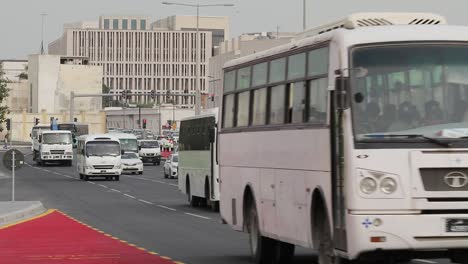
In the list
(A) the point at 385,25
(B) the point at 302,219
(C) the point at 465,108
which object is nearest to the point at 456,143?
(C) the point at 465,108

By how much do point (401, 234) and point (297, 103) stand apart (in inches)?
141

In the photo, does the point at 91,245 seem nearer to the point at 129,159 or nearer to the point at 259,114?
the point at 259,114

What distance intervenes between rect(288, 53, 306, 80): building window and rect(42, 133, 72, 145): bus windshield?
77.7m

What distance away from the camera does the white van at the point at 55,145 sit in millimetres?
94188

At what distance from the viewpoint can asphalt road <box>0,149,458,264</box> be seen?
2258 cm

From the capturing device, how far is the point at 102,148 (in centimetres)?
6888

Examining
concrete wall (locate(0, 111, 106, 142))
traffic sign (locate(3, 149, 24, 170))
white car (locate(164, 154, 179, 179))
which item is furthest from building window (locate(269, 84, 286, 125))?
concrete wall (locate(0, 111, 106, 142))

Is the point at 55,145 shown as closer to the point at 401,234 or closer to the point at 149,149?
the point at 149,149

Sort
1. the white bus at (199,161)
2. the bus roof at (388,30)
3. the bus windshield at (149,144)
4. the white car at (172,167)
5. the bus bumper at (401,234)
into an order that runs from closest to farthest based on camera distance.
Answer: the bus bumper at (401,234) < the bus roof at (388,30) < the white bus at (199,161) < the white car at (172,167) < the bus windshield at (149,144)

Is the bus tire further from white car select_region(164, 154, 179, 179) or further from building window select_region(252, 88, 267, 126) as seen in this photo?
white car select_region(164, 154, 179, 179)

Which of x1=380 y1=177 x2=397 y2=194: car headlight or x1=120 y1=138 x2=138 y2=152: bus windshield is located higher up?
x1=120 y1=138 x2=138 y2=152: bus windshield

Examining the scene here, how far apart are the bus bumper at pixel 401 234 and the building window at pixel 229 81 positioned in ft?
24.3

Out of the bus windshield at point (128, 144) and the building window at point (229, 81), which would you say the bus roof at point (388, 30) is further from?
the bus windshield at point (128, 144)

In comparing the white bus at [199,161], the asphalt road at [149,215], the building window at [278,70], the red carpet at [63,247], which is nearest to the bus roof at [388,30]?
the building window at [278,70]
